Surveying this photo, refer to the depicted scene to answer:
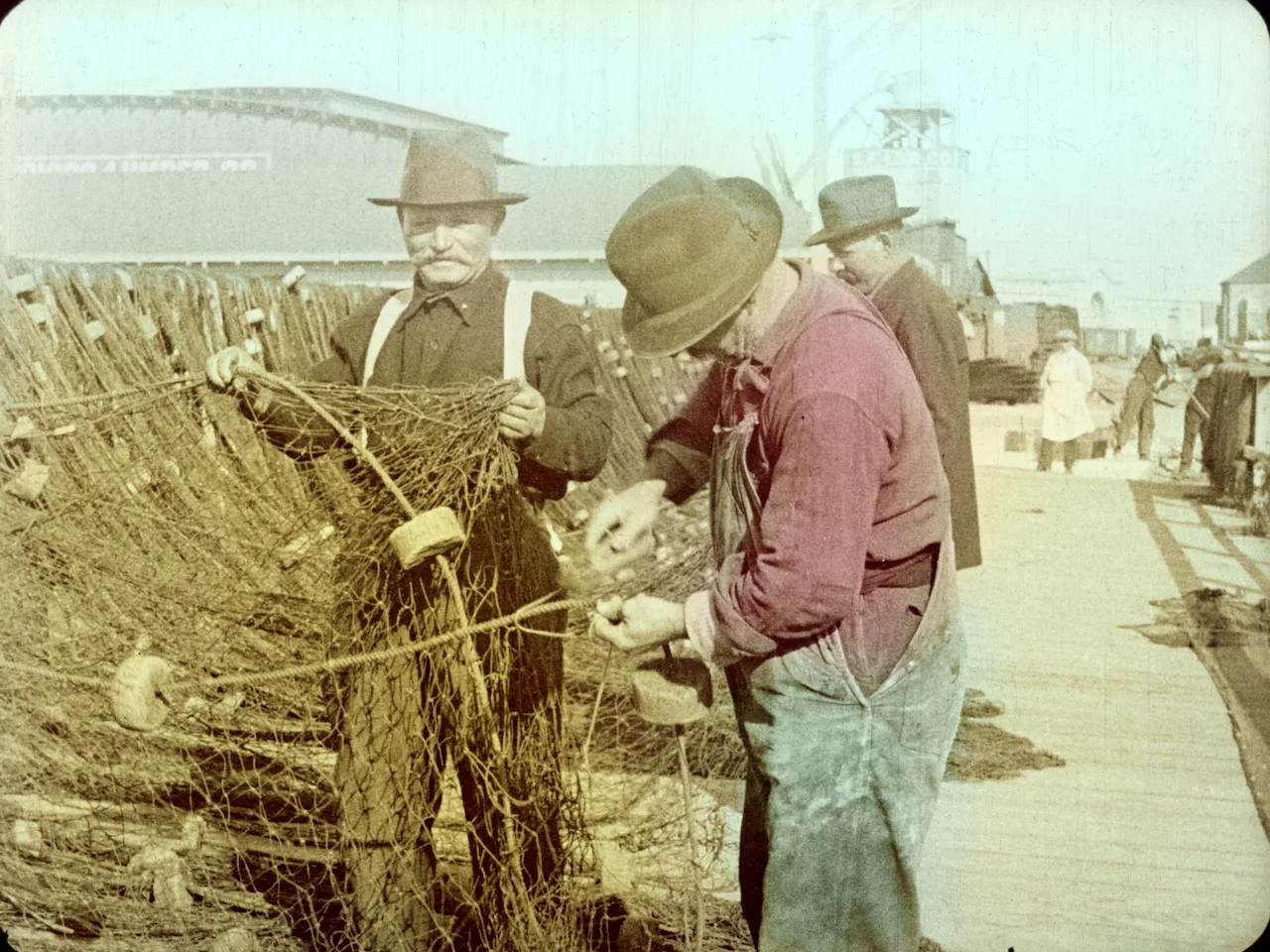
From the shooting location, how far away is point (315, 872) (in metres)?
3.80

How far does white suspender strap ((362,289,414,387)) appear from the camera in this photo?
3.18 m

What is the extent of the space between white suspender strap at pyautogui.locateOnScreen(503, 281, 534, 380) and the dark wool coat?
142 cm

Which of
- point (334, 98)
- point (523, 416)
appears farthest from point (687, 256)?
point (334, 98)

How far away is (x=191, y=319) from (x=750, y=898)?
11.0ft

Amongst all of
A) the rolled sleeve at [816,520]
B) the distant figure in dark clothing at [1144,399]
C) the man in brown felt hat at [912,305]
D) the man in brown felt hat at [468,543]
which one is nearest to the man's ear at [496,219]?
the man in brown felt hat at [468,543]

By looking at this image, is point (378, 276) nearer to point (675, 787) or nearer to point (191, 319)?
point (191, 319)

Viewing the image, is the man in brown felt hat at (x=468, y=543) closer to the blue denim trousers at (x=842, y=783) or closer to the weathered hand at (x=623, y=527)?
the weathered hand at (x=623, y=527)

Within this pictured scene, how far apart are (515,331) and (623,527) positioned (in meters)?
0.59

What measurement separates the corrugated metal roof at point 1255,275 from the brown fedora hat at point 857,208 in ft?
3.27

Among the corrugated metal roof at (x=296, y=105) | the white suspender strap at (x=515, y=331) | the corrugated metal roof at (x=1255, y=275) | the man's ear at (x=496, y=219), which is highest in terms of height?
the corrugated metal roof at (x=296, y=105)

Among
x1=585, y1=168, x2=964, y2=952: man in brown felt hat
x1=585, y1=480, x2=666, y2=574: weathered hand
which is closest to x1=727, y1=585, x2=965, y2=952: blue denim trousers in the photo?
x1=585, y1=168, x2=964, y2=952: man in brown felt hat

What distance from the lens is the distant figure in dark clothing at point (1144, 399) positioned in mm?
4234

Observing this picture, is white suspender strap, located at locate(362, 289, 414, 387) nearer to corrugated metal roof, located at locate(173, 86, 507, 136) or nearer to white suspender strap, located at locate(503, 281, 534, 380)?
white suspender strap, located at locate(503, 281, 534, 380)

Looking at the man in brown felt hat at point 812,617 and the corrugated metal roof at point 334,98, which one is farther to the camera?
the corrugated metal roof at point 334,98
